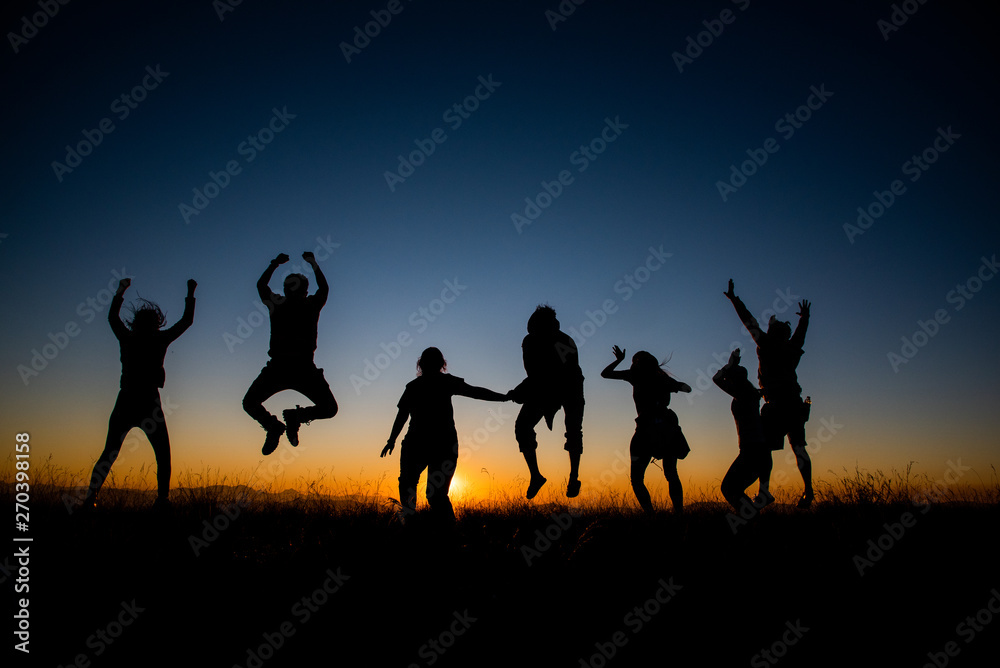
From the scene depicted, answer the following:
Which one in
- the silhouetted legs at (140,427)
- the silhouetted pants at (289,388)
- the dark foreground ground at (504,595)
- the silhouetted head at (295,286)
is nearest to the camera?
the dark foreground ground at (504,595)

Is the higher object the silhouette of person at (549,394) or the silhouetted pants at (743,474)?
the silhouette of person at (549,394)

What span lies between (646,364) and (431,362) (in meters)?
3.08

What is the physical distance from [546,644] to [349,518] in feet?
10.9

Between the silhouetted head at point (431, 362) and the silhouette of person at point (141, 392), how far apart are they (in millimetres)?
2999

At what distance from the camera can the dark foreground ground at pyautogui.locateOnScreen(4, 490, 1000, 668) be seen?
2869 millimetres

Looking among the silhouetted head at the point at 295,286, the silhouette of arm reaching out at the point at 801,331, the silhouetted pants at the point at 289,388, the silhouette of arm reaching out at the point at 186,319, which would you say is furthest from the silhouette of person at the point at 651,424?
the silhouette of arm reaching out at the point at 186,319

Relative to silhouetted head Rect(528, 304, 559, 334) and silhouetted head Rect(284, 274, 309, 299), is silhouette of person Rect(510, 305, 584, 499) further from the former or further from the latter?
silhouetted head Rect(284, 274, 309, 299)

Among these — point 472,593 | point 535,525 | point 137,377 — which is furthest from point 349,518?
point 137,377

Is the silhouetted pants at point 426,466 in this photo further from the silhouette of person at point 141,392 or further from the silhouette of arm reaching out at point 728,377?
the silhouette of arm reaching out at point 728,377

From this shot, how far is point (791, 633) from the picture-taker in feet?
9.96

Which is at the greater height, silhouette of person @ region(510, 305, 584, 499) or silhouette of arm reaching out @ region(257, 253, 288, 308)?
silhouette of arm reaching out @ region(257, 253, 288, 308)

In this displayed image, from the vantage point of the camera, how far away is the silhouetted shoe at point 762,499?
6023 millimetres

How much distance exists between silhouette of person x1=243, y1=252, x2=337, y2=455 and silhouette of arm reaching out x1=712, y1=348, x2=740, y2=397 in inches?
194

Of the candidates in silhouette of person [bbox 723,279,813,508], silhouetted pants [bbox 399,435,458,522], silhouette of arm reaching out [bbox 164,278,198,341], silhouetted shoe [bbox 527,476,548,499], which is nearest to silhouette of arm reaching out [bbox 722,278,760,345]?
Result: silhouette of person [bbox 723,279,813,508]
